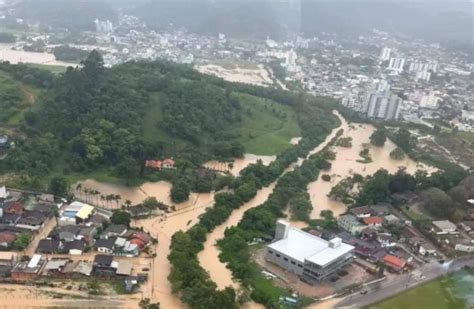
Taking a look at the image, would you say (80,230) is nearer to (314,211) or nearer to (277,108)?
(314,211)

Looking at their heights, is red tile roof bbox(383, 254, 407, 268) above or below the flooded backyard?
above

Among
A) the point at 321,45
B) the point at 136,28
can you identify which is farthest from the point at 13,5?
the point at 321,45

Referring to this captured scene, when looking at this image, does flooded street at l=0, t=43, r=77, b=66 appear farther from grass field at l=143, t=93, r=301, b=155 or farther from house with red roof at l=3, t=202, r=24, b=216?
house with red roof at l=3, t=202, r=24, b=216

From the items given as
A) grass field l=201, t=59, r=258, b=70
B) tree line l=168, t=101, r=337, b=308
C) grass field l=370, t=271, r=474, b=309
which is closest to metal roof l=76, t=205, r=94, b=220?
tree line l=168, t=101, r=337, b=308

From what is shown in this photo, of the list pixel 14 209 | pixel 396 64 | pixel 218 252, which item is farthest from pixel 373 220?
pixel 396 64

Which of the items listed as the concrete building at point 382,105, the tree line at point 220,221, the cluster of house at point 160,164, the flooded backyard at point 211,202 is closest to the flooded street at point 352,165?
the flooded backyard at point 211,202

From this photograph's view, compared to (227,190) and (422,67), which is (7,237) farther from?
(422,67)

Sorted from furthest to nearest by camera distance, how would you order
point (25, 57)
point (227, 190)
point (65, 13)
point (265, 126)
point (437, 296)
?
point (65, 13) < point (25, 57) < point (265, 126) < point (227, 190) < point (437, 296)
